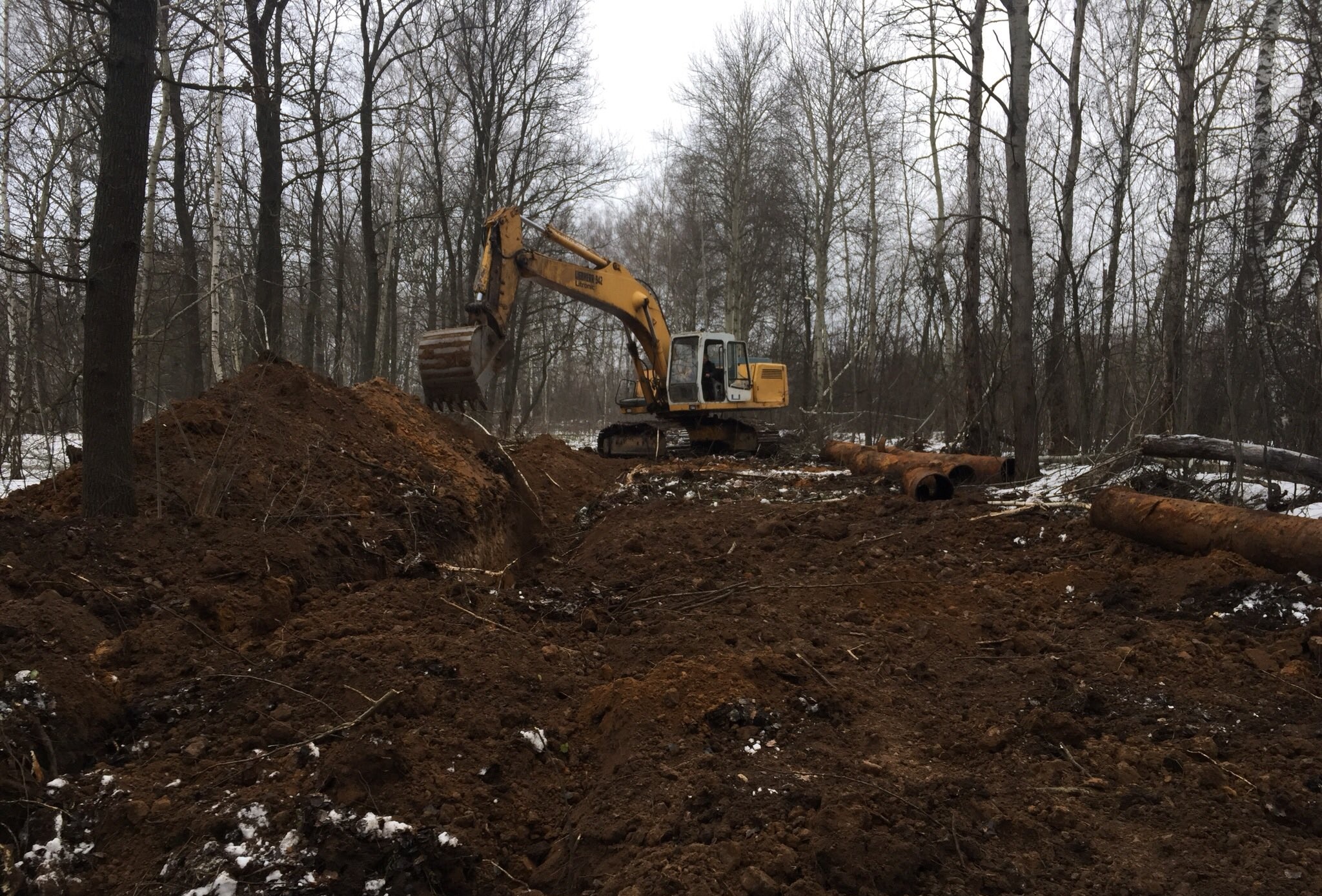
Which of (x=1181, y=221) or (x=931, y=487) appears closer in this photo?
(x=931, y=487)

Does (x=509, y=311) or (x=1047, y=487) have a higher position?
(x=509, y=311)

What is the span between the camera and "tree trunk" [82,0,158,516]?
5.40 meters

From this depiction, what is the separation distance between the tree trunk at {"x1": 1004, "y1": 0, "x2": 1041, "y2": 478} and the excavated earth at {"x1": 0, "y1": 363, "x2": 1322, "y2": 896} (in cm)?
286

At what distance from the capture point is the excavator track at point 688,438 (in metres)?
16.3

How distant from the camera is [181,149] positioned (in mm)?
→ 15766

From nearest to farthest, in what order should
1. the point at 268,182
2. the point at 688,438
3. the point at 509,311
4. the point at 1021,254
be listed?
the point at 1021,254 → the point at 509,311 → the point at 268,182 → the point at 688,438

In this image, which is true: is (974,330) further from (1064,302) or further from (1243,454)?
(1243,454)

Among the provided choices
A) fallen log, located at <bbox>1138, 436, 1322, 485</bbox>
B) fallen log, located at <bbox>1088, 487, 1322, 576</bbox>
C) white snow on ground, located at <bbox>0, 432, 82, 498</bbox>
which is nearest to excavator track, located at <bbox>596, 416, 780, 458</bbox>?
white snow on ground, located at <bbox>0, 432, 82, 498</bbox>

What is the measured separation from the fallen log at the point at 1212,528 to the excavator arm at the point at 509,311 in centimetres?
660

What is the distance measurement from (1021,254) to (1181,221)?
249 cm

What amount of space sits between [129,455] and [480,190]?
16480 mm

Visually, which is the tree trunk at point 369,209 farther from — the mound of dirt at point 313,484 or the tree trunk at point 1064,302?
the tree trunk at point 1064,302

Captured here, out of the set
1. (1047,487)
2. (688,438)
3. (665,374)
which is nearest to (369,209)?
(665,374)

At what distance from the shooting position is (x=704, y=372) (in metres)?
16.6
